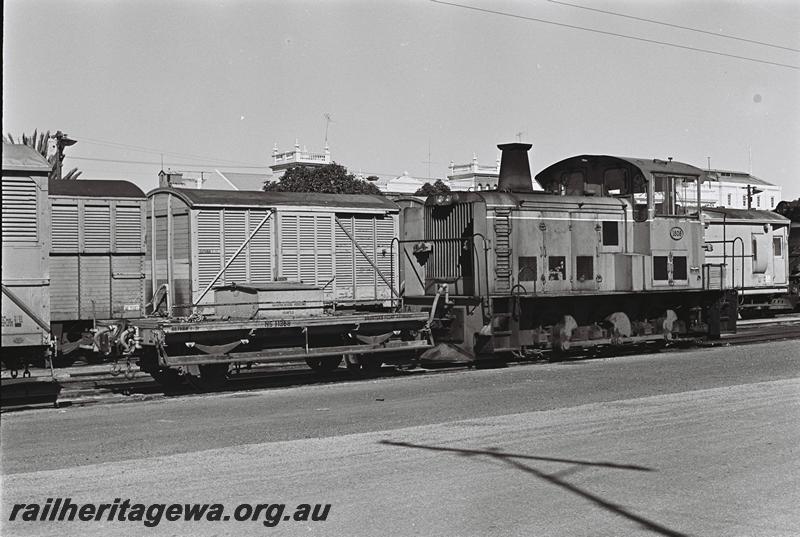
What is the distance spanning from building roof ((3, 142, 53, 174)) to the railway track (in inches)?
124

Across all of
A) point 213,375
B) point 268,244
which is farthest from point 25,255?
point 268,244

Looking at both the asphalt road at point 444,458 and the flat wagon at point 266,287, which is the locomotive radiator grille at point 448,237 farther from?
the asphalt road at point 444,458

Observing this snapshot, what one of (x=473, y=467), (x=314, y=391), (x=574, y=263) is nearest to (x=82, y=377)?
(x=314, y=391)

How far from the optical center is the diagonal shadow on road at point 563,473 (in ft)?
21.5

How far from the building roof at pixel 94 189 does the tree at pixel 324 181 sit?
36.6 m

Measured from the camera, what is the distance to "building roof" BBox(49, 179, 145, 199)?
19.8m

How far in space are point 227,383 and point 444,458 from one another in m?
7.77

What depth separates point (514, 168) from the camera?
19.4m

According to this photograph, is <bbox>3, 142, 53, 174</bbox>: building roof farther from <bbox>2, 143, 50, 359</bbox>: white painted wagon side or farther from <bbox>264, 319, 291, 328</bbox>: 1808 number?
<bbox>264, 319, 291, 328</bbox>: 1808 number

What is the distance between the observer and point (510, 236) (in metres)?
18.3

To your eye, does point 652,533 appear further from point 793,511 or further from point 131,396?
point 131,396

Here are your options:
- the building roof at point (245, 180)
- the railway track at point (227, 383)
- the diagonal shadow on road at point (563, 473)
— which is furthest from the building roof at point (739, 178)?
the diagonal shadow on road at point (563, 473)

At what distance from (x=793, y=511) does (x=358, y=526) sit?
3.20 m

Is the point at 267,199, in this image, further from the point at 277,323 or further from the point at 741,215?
the point at 741,215
